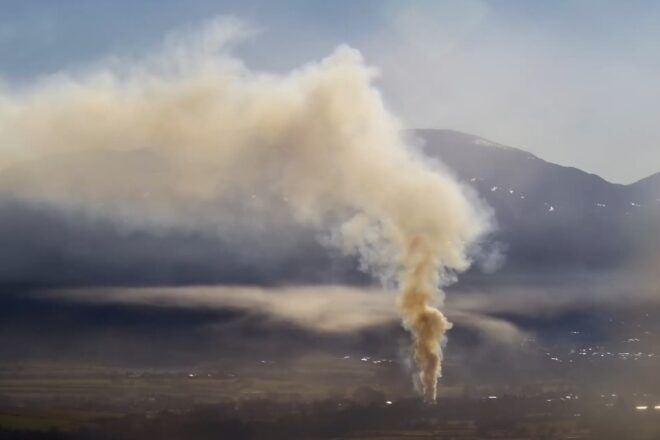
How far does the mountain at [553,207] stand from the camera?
8106cm

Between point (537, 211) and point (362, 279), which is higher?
point (537, 211)

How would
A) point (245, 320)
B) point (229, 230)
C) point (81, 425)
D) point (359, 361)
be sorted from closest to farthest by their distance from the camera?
point (81, 425) → point (359, 361) → point (245, 320) → point (229, 230)

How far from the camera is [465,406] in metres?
41.8

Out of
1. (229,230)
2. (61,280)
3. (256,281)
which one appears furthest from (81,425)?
(229,230)

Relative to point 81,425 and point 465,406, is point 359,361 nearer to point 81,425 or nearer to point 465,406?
point 465,406

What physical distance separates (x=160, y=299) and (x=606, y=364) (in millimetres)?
27871

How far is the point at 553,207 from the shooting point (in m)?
99.7

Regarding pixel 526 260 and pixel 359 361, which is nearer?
pixel 359 361

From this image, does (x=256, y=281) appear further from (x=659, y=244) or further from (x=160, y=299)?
(x=659, y=244)

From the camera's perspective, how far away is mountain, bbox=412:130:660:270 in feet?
266

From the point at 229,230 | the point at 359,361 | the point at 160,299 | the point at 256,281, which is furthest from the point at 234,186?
the point at 359,361

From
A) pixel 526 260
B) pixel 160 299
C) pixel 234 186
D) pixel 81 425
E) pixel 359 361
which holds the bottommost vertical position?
pixel 81 425

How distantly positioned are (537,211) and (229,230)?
126 ft

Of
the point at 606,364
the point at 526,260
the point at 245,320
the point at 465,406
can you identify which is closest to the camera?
the point at 465,406
